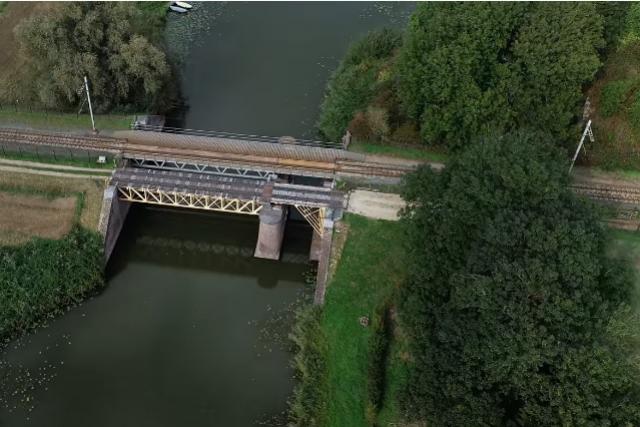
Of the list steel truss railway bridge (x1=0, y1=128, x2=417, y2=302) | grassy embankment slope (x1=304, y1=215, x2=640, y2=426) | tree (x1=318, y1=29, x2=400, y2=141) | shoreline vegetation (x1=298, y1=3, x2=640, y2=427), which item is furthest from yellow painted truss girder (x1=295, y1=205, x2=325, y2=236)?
tree (x1=318, y1=29, x2=400, y2=141)

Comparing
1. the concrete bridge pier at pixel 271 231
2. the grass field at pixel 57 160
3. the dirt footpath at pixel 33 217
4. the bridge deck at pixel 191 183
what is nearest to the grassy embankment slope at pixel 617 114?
the concrete bridge pier at pixel 271 231

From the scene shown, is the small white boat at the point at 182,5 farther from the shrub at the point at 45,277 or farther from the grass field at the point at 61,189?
the shrub at the point at 45,277

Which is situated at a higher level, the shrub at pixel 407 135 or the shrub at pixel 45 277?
the shrub at pixel 407 135

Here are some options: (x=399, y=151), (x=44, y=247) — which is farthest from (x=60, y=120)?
(x=399, y=151)

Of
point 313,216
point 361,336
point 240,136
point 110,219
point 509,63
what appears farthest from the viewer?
point 240,136

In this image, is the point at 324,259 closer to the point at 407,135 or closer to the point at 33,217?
the point at 407,135

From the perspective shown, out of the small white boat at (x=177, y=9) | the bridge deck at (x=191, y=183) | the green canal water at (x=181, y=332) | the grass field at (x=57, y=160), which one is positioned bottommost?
the green canal water at (x=181, y=332)
